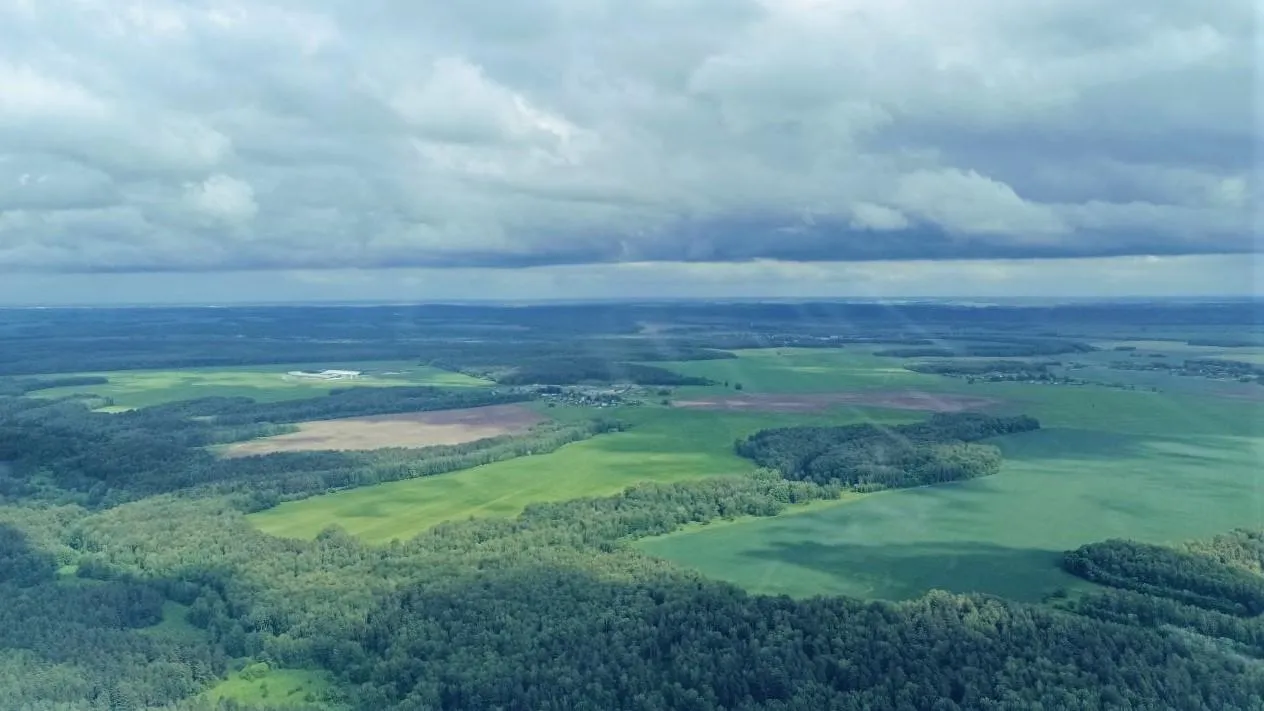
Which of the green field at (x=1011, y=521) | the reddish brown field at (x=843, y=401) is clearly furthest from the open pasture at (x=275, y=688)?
the reddish brown field at (x=843, y=401)

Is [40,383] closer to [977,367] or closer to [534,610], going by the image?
[534,610]

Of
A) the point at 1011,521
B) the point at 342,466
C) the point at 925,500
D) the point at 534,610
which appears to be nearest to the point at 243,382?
the point at 342,466

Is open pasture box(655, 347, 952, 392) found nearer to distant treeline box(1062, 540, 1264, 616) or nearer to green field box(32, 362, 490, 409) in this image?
green field box(32, 362, 490, 409)

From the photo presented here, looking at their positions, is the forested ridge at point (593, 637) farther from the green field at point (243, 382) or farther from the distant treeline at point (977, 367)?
the distant treeline at point (977, 367)

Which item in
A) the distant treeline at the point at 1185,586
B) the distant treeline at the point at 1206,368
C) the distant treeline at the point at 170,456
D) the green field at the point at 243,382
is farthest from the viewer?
the green field at the point at 243,382

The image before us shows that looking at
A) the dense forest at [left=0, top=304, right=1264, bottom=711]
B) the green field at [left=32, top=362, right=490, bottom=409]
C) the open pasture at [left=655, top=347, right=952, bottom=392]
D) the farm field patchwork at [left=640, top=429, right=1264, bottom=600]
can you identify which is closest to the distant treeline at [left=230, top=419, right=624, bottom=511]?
the dense forest at [left=0, top=304, right=1264, bottom=711]

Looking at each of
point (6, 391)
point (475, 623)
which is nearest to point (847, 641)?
point (475, 623)
